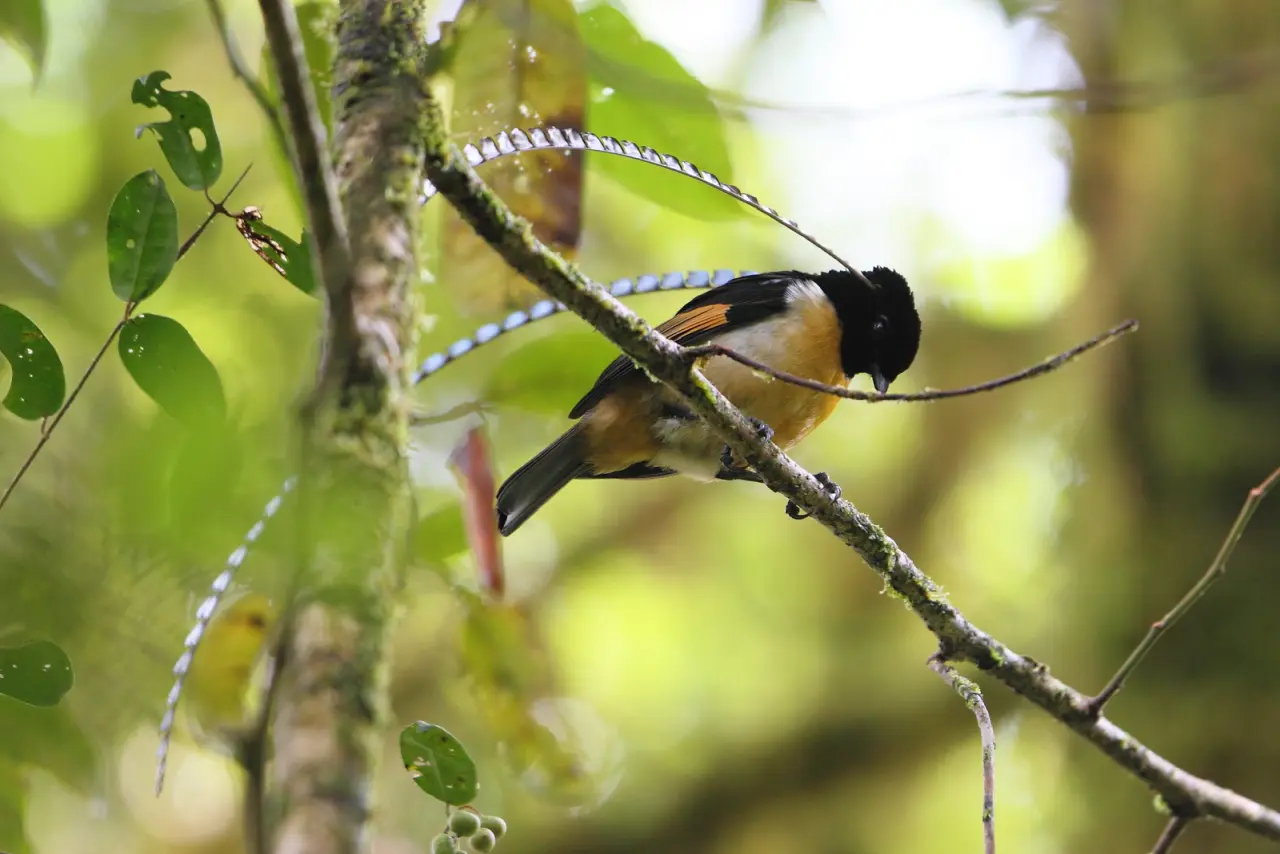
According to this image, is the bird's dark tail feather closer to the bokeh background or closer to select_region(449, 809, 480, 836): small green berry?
the bokeh background

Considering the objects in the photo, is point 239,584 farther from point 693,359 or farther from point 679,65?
point 679,65

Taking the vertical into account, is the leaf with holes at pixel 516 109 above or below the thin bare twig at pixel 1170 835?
above

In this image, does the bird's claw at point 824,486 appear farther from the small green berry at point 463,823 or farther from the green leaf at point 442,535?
the small green berry at point 463,823

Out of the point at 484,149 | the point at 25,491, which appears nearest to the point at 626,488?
the point at 484,149

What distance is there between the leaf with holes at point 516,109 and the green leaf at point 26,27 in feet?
1.99

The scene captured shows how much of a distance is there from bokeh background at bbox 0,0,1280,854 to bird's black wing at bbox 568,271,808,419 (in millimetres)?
317

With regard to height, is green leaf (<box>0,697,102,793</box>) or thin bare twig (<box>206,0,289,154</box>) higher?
thin bare twig (<box>206,0,289,154</box>)

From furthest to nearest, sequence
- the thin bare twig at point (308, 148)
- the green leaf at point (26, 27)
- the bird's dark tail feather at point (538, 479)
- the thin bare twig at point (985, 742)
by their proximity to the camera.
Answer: the bird's dark tail feather at point (538, 479) < the thin bare twig at point (985, 742) < the green leaf at point (26, 27) < the thin bare twig at point (308, 148)

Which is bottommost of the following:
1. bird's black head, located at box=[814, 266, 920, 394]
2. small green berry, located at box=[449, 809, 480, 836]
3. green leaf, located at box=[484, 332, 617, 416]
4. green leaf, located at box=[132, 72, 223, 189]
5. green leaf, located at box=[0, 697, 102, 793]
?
green leaf, located at box=[0, 697, 102, 793]

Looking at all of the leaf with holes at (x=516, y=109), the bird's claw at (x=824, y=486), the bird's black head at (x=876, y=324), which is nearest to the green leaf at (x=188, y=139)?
the leaf with holes at (x=516, y=109)

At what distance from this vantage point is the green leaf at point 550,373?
2.12 m

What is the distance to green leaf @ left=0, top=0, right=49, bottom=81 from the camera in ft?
5.24

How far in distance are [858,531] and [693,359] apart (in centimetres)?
73

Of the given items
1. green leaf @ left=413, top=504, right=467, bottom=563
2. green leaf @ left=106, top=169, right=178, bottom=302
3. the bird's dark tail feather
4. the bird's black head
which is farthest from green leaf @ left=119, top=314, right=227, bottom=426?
the bird's black head
